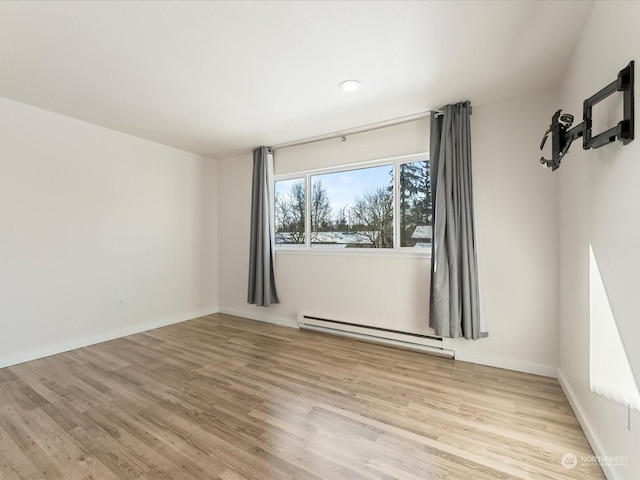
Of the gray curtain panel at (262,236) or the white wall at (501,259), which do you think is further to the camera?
the gray curtain panel at (262,236)

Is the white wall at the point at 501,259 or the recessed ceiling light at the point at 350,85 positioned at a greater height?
the recessed ceiling light at the point at 350,85

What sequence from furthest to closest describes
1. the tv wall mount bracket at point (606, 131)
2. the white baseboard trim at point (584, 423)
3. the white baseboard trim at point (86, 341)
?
the white baseboard trim at point (86, 341) → the white baseboard trim at point (584, 423) → the tv wall mount bracket at point (606, 131)

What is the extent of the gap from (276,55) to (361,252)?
2.21 m

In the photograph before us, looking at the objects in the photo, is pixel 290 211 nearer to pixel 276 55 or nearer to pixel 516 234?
pixel 276 55

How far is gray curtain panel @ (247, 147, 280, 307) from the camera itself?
4043 millimetres

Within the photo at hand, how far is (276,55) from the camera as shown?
2.06 meters

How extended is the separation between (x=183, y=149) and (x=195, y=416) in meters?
3.63

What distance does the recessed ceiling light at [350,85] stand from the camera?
2.39 m

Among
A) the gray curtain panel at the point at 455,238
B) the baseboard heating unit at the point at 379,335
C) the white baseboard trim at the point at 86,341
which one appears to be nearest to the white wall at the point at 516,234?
the gray curtain panel at the point at 455,238

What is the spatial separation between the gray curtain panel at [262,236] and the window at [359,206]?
23cm

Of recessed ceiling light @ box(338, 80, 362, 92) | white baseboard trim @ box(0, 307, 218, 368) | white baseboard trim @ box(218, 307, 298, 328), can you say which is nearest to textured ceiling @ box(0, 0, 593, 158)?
recessed ceiling light @ box(338, 80, 362, 92)

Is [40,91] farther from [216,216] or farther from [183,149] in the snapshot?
[216,216]

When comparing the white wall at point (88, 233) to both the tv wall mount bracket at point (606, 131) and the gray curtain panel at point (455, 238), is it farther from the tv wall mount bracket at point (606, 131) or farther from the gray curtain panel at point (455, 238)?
the tv wall mount bracket at point (606, 131)

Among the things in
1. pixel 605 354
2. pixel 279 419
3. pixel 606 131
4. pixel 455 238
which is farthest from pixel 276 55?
pixel 605 354
